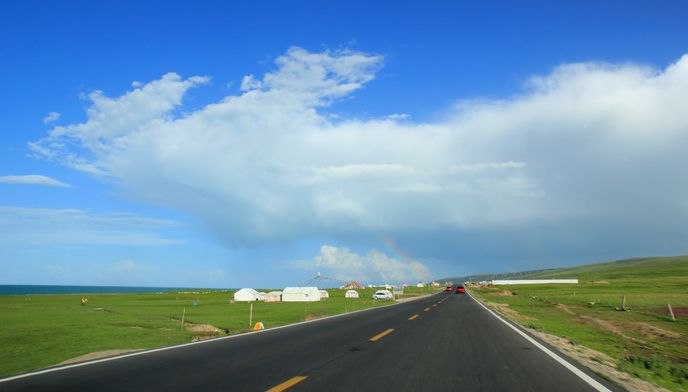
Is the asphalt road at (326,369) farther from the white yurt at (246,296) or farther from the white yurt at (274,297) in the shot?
the white yurt at (246,296)

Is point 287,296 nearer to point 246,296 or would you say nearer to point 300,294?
point 300,294

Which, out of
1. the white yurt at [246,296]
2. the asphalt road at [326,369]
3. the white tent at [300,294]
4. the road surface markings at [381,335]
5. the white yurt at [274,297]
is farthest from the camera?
the white yurt at [274,297]

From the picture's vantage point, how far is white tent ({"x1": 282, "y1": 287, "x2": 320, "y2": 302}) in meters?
88.6

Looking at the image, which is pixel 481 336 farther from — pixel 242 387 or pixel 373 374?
pixel 242 387

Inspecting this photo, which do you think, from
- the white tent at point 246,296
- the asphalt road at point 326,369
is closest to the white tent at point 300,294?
the white tent at point 246,296

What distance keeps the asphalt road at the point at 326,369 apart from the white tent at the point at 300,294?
2944 inches

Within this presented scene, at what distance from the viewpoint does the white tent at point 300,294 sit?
8862 cm

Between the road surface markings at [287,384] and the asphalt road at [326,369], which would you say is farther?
the asphalt road at [326,369]

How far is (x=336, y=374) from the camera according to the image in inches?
366

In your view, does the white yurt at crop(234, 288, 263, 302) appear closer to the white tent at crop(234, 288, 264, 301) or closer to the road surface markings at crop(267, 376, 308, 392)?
the white tent at crop(234, 288, 264, 301)

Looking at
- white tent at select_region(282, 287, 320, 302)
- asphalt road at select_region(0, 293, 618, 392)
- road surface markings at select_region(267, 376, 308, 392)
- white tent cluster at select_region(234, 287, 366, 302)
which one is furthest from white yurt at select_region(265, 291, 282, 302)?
road surface markings at select_region(267, 376, 308, 392)

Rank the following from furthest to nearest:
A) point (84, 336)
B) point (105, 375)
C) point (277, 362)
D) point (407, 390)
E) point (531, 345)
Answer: point (84, 336) < point (531, 345) < point (277, 362) < point (105, 375) < point (407, 390)

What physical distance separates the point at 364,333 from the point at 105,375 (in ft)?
33.7

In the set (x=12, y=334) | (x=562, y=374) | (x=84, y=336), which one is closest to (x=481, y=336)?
(x=562, y=374)
